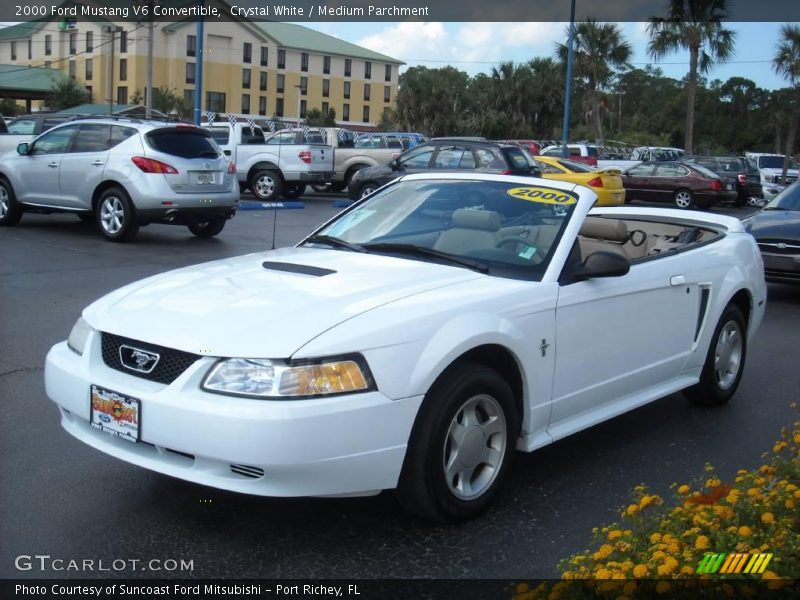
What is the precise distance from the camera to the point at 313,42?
3098 inches

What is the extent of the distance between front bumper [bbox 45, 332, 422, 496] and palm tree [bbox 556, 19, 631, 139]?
153ft

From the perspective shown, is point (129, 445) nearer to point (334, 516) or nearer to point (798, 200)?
point (334, 516)

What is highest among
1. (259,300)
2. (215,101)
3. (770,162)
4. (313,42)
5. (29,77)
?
(313,42)

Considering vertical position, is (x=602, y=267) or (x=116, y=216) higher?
(x=602, y=267)

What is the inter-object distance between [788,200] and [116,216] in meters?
9.10

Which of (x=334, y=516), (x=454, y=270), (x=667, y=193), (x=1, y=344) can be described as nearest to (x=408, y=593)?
(x=334, y=516)

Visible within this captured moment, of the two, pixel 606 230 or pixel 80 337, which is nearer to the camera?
pixel 80 337

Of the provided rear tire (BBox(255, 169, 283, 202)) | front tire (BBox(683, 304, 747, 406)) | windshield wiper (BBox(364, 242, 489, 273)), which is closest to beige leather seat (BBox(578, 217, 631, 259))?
front tire (BBox(683, 304, 747, 406))

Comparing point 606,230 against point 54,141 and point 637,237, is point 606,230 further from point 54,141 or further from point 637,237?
point 54,141

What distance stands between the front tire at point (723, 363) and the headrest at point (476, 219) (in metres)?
1.90

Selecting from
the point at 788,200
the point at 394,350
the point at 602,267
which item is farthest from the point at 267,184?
the point at 394,350

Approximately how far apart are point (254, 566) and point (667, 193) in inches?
1038

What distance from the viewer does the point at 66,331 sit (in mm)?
7453

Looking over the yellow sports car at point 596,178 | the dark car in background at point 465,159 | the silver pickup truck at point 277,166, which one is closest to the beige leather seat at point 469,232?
the dark car in background at point 465,159
